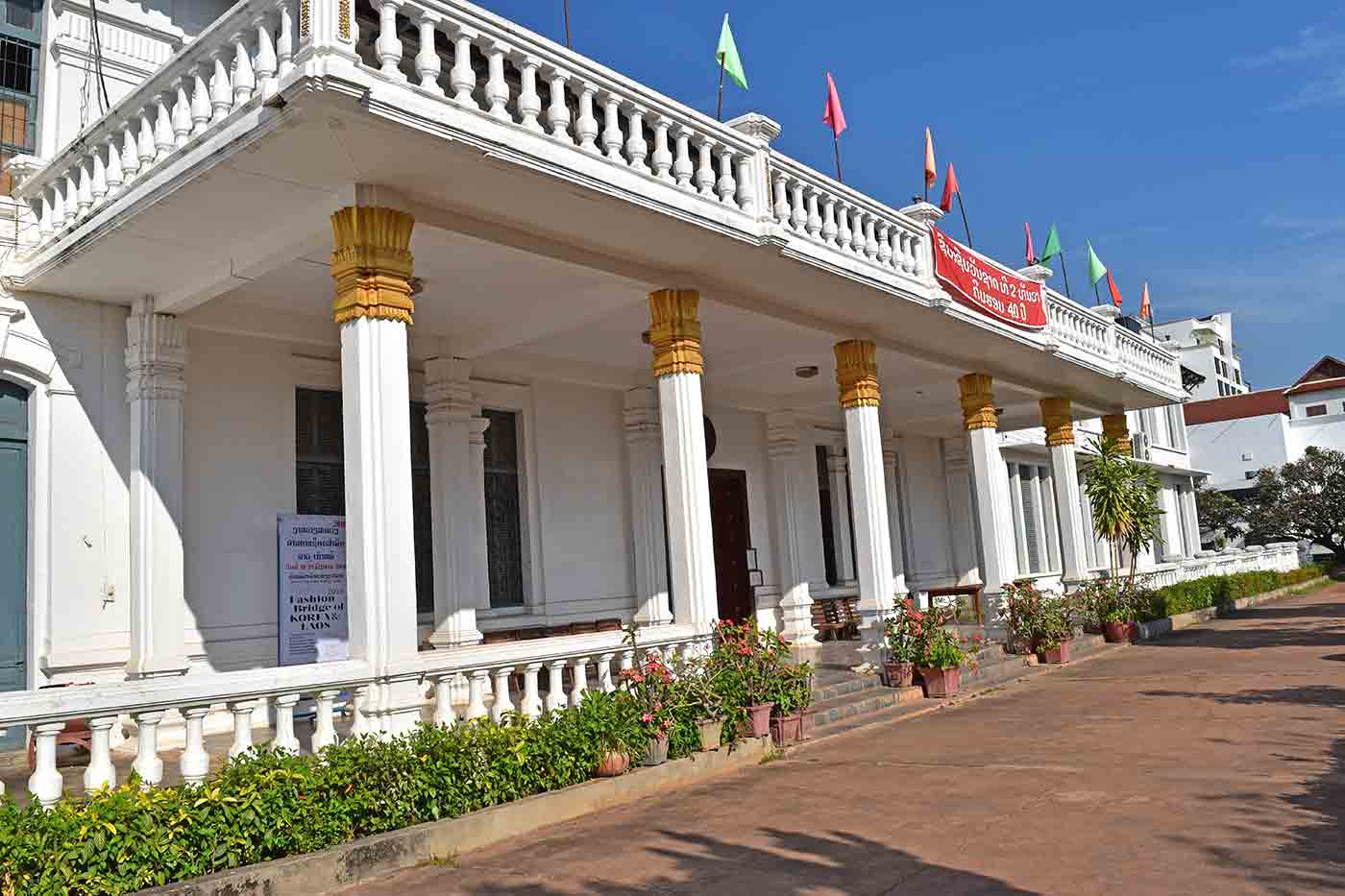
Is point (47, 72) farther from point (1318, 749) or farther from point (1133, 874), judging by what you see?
point (1318, 749)

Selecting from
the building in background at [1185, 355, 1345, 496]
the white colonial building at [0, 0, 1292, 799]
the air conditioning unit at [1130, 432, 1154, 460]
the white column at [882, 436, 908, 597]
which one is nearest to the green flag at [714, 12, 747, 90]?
the white colonial building at [0, 0, 1292, 799]

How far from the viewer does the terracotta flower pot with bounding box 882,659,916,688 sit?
417 inches

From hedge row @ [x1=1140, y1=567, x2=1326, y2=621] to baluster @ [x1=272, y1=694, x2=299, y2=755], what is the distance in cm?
1435

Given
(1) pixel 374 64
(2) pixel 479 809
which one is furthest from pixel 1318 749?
(1) pixel 374 64

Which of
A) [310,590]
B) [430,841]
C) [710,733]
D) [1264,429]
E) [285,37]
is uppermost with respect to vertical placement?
[1264,429]

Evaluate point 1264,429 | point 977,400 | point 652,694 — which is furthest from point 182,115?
point 1264,429

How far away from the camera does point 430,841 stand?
544cm

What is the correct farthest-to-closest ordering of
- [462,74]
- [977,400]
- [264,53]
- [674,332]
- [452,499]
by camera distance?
[977,400] < [452,499] < [674,332] < [462,74] < [264,53]

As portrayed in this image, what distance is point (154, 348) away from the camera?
325 inches

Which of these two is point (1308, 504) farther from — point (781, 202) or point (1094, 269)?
point (781, 202)

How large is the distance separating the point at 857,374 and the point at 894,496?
801 cm

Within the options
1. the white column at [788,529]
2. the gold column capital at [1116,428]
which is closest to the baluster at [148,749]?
the white column at [788,529]

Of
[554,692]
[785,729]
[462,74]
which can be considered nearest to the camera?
[462,74]

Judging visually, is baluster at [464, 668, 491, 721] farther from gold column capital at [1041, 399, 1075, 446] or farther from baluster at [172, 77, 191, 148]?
gold column capital at [1041, 399, 1075, 446]
